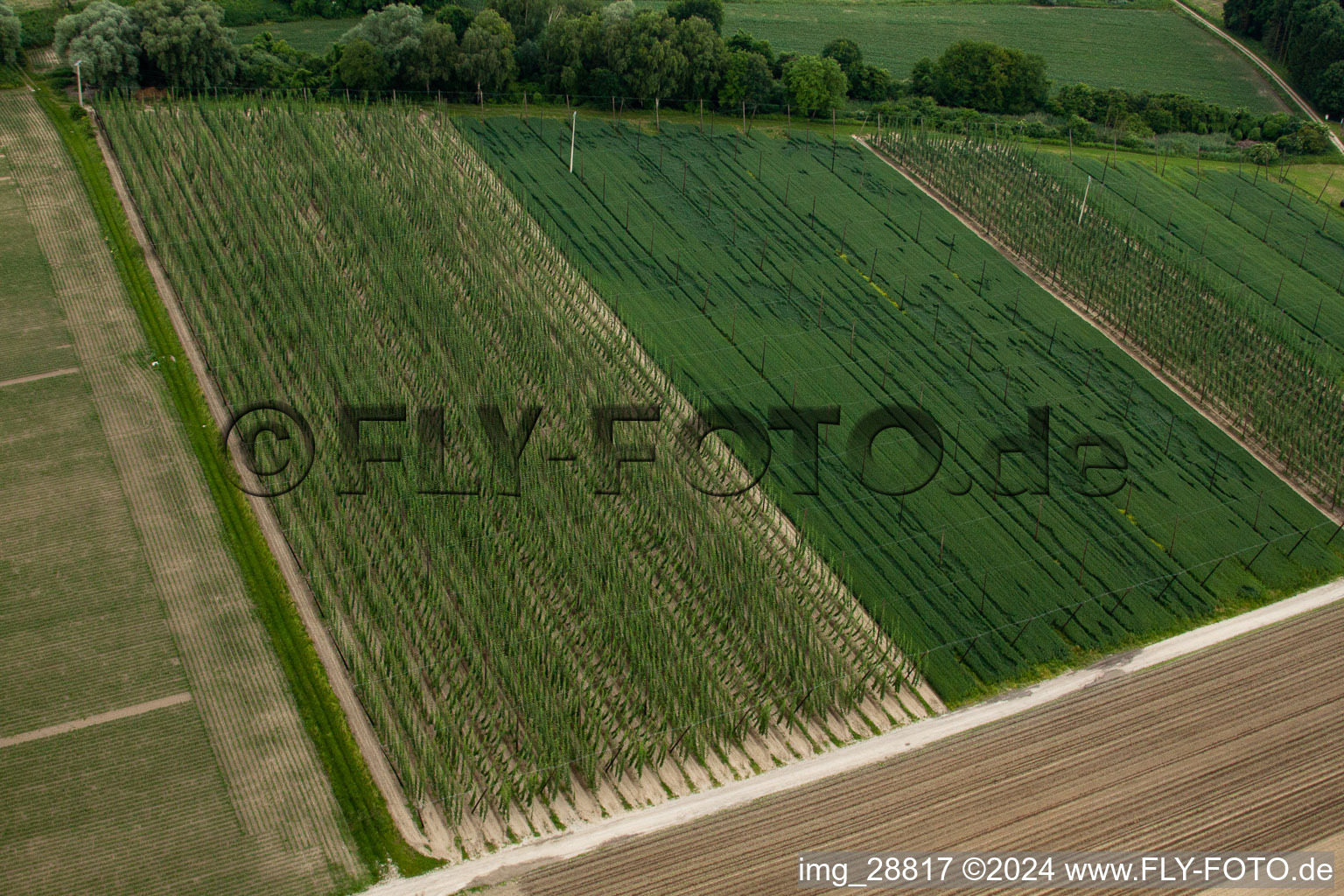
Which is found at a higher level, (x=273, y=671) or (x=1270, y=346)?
(x=1270, y=346)

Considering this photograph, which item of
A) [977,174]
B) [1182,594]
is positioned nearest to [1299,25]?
[977,174]

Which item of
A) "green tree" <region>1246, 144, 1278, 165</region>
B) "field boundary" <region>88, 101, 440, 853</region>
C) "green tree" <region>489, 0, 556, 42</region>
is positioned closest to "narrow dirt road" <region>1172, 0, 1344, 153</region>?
"green tree" <region>1246, 144, 1278, 165</region>

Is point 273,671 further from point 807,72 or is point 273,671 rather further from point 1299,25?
point 1299,25

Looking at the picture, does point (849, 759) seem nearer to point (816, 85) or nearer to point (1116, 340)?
point (1116, 340)

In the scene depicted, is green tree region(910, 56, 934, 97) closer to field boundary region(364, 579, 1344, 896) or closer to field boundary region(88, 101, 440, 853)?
field boundary region(364, 579, 1344, 896)

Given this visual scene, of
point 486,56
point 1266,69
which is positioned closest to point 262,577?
point 486,56

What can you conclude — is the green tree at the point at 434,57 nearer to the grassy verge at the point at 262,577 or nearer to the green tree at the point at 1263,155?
the grassy verge at the point at 262,577
